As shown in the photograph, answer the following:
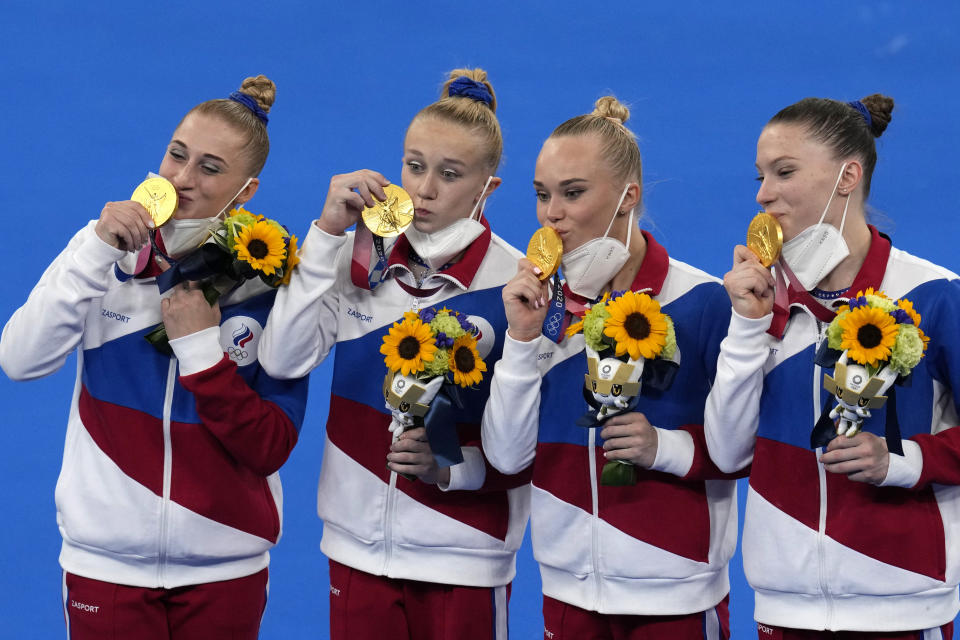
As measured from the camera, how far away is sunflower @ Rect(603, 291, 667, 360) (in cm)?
323

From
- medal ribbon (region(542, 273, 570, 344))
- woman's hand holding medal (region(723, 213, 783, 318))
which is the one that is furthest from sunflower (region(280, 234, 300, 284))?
woman's hand holding medal (region(723, 213, 783, 318))

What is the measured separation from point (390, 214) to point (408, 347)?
1.41ft

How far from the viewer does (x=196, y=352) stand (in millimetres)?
3477

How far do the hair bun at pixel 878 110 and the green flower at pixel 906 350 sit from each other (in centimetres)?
71

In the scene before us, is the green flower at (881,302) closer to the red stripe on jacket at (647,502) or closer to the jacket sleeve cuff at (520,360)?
the red stripe on jacket at (647,502)

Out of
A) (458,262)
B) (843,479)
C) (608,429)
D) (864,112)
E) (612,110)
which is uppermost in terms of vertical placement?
(612,110)

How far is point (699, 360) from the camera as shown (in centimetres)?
346

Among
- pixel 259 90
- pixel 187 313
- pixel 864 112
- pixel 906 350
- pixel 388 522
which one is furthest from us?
pixel 259 90

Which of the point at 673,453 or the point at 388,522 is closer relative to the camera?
the point at 673,453

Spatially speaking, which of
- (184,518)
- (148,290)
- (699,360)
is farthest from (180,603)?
(699,360)

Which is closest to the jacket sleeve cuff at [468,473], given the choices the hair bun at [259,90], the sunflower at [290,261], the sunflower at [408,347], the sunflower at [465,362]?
the sunflower at [465,362]

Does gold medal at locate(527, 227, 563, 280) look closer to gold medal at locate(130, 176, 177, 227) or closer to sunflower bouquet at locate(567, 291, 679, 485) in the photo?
sunflower bouquet at locate(567, 291, 679, 485)

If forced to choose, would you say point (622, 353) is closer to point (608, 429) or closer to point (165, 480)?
point (608, 429)

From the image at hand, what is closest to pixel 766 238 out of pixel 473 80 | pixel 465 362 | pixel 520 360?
pixel 520 360
